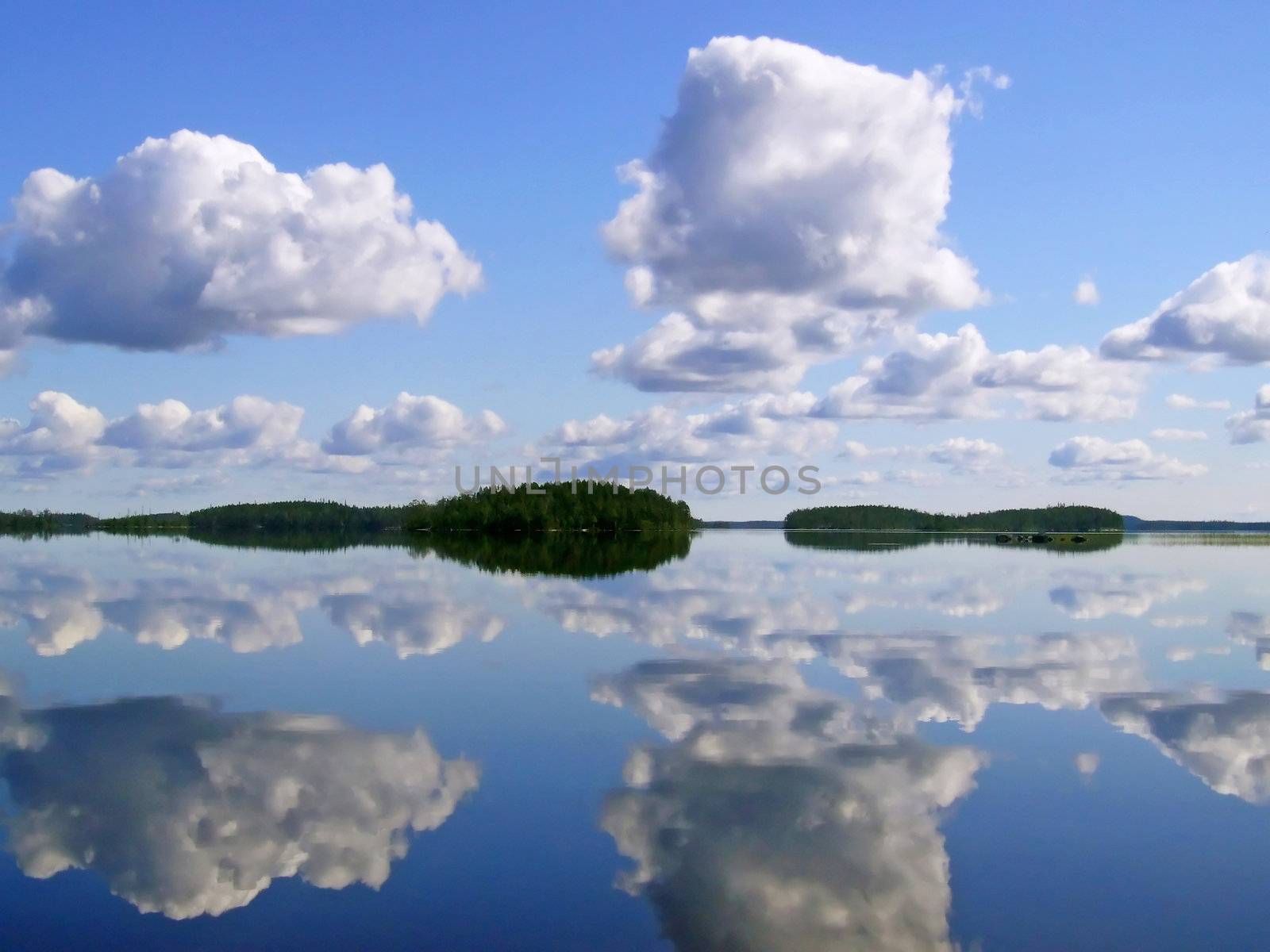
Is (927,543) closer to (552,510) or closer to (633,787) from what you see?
(552,510)

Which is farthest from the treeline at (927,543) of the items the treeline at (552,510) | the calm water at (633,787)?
the calm water at (633,787)

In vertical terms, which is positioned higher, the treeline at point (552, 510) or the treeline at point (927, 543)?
the treeline at point (552, 510)

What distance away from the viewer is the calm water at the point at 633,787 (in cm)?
697

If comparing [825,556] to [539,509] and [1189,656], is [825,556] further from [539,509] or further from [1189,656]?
[539,509]

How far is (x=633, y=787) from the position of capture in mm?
9711

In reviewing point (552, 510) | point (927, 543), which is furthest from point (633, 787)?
point (552, 510)

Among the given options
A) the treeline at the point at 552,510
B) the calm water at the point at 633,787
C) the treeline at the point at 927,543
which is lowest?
the treeline at the point at 927,543

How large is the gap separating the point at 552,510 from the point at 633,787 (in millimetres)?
128750

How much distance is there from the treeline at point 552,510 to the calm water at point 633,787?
377 feet

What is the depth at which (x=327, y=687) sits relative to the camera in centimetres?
1505

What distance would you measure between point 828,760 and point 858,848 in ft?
8.57

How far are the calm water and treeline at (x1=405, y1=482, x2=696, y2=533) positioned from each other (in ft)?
377

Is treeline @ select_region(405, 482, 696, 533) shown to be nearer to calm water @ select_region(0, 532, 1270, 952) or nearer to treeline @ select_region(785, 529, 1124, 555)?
treeline @ select_region(785, 529, 1124, 555)

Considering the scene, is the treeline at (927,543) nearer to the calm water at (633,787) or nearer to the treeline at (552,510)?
the treeline at (552,510)
